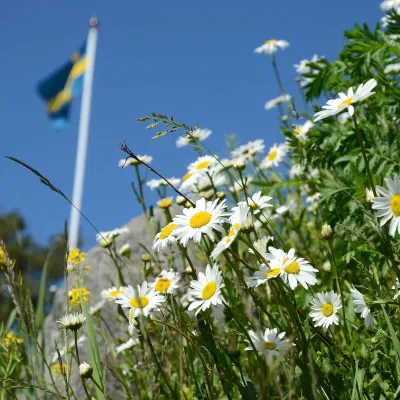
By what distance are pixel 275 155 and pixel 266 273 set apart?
2566mm

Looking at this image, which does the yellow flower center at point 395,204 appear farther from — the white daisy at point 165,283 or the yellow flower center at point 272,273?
the white daisy at point 165,283

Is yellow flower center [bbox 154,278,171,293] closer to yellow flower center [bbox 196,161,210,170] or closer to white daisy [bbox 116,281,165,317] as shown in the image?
white daisy [bbox 116,281,165,317]

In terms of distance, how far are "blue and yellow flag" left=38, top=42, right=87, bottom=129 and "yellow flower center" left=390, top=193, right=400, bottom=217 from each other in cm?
1787

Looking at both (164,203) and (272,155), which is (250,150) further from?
(164,203)

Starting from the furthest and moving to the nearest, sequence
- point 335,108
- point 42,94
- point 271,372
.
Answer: point 42,94, point 335,108, point 271,372

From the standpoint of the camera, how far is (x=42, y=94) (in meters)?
19.2

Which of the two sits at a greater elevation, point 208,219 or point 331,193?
point 331,193

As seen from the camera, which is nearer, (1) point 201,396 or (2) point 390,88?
(1) point 201,396

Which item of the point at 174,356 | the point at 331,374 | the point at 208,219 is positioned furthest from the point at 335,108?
the point at 174,356

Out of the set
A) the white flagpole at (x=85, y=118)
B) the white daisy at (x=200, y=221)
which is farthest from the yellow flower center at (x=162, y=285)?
the white flagpole at (x=85, y=118)

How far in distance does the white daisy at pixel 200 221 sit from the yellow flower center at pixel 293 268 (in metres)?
0.17

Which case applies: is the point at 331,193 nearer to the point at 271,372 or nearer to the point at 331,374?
the point at 331,374

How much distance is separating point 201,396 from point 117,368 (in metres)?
1.31

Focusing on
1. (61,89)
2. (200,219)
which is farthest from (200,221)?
(61,89)
